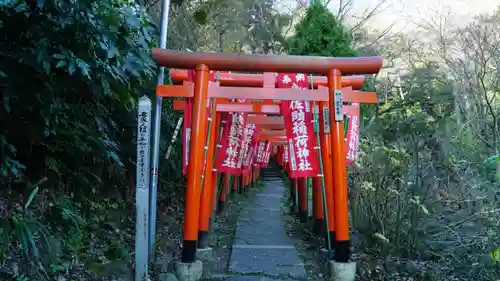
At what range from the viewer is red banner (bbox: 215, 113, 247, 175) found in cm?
800

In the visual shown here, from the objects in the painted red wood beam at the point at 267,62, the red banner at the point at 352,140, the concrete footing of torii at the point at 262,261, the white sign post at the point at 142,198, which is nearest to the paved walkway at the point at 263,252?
the concrete footing of torii at the point at 262,261

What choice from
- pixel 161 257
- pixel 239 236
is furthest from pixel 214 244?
pixel 161 257

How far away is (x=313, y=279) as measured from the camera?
20.2 ft

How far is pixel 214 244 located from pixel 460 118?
15.0 feet

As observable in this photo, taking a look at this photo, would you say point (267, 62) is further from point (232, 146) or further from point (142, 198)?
point (232, 146)

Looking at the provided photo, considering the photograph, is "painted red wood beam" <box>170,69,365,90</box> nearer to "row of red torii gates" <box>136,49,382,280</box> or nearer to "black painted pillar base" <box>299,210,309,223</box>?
"row of red torii gates" <box>136,49,382,280</box>

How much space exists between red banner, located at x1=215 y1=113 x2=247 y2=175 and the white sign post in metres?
2.96

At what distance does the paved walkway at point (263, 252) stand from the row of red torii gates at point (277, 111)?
558 millimetres

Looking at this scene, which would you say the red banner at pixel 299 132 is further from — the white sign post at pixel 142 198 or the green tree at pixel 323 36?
the green tree at pixel 323 36

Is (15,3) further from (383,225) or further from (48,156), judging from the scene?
(383,225)

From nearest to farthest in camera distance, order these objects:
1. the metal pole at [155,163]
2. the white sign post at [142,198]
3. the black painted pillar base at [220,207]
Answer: the white sign post at [142,198], the metal pole at [155,163], the black painted pillar base at [220,207]

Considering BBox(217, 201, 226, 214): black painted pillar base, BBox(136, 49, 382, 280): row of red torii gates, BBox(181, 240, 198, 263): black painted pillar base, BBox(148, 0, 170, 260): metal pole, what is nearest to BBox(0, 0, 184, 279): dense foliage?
BBox(148, 0, 170, 260): metal pole

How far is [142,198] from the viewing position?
4.94 meters

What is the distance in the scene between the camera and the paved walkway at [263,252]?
6.14 metres
